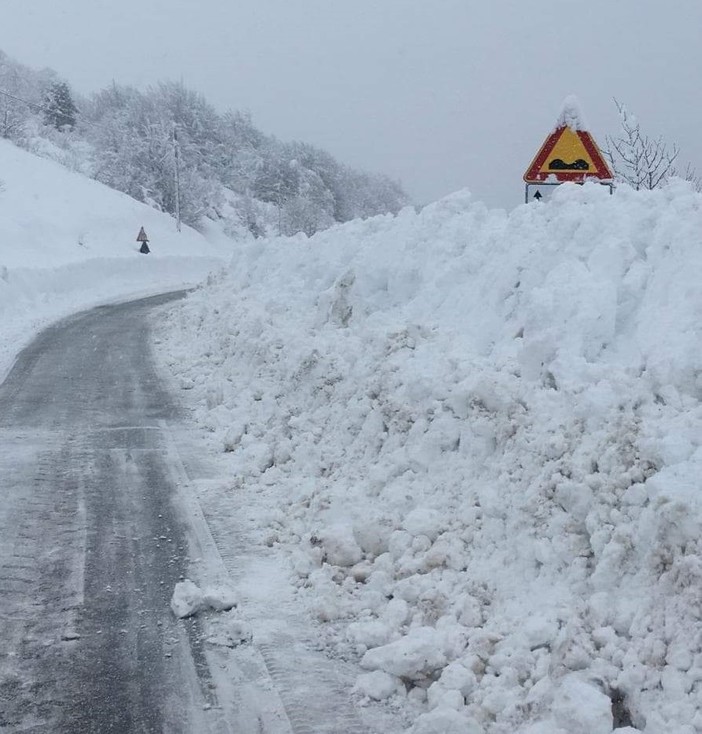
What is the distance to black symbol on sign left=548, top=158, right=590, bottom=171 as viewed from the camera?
23.9ft

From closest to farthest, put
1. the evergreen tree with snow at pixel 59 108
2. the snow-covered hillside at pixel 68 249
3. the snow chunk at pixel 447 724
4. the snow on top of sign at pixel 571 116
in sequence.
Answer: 1. the snow chunk at pixel 447 724
2. the snow on top of sign at pixel 571 116
3. the snow-covered hillside at pixel 68 249
4. the evergreen tree with snow at pixel 59 108

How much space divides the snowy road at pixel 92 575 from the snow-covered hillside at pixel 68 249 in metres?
4.54

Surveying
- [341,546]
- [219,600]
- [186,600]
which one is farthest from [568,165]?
[186,600]

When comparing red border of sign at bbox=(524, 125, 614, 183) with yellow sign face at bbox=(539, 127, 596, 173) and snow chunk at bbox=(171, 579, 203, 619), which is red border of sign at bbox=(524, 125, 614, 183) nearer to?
yellow sign face at bbox=(539, 127, 596, 173)

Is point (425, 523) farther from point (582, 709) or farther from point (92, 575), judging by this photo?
point (92, 575)

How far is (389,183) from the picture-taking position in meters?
115

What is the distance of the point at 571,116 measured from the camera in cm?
716

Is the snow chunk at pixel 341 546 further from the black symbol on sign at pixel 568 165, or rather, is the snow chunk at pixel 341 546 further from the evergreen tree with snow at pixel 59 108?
the evergreen tree with snow at pixel 59 108

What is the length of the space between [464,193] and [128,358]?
6664mm

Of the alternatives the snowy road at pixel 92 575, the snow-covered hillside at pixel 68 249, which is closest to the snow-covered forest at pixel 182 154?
the snow-covered hillside at pixel 68 249

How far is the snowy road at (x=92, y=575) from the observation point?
12.3 feet

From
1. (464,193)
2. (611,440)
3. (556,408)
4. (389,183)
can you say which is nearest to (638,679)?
(611,440)

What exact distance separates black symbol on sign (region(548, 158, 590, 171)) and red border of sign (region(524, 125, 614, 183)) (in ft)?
0.12

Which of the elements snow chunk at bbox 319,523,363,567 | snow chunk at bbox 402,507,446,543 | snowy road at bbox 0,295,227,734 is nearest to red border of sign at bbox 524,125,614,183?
snow chunk at bbox 402,507,446,543
